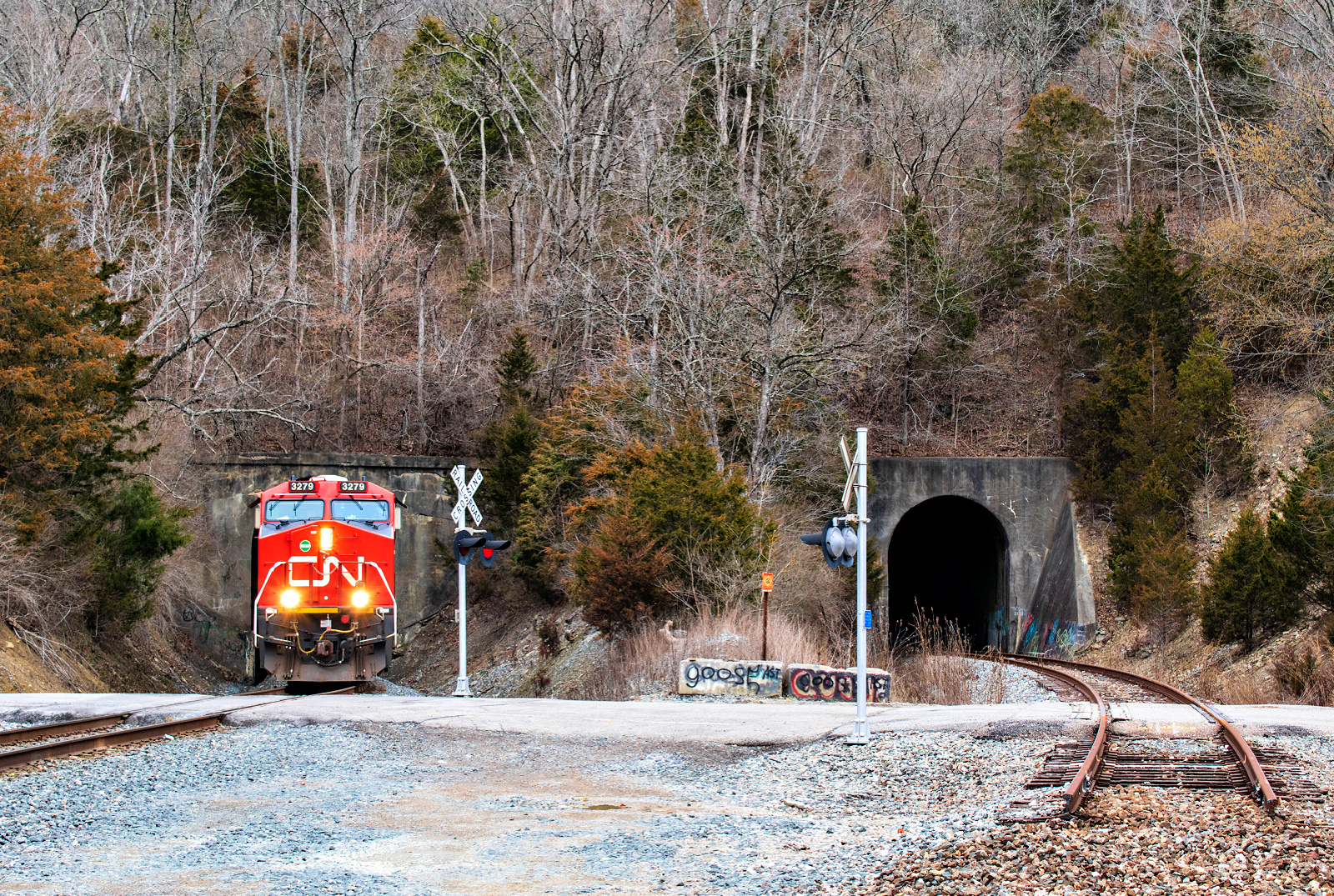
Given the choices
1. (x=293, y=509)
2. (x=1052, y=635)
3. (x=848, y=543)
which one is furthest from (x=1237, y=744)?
(x=1052, y=635)

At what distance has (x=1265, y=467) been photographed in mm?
31531

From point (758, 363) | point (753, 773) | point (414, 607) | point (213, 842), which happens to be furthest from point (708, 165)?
point (213, 842)

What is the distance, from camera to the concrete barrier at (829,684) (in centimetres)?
1761

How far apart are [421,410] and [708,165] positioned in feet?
43.4

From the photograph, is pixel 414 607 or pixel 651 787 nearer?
pixel 651 787

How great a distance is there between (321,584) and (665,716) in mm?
7022

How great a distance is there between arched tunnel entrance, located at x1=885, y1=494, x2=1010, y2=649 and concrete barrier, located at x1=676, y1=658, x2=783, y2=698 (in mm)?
19871

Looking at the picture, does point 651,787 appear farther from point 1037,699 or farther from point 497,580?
point 497,580

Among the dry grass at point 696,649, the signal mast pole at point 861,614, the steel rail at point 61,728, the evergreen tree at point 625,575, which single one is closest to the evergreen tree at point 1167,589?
the dry grass at point 696,649

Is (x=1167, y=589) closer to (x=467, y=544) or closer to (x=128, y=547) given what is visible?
(x=467, y=544)

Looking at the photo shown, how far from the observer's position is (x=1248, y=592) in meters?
24.2

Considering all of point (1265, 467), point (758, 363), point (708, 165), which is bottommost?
point (1265, 467)

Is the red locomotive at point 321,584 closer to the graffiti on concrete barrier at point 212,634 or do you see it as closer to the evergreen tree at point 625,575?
the evergreen tree at point 625,575

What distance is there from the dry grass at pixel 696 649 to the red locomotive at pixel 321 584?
164 inches
